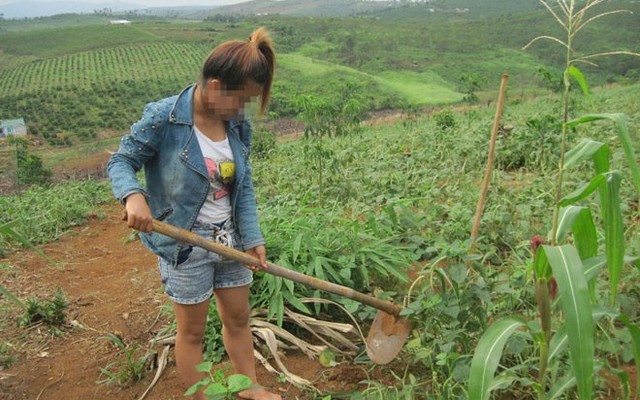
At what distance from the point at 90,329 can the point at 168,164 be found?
146cm

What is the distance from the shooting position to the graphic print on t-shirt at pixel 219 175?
66.2 inches

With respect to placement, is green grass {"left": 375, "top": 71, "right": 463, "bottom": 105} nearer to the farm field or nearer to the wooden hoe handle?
the farm field

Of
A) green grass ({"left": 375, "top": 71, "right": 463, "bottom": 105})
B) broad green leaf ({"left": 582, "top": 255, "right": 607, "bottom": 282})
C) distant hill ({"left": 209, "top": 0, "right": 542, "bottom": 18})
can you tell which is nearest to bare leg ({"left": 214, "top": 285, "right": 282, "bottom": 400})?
broad green leaf ({"left": 582, "top": 255, "right": 607, "bottom": 282})

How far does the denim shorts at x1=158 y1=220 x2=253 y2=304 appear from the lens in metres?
1.68

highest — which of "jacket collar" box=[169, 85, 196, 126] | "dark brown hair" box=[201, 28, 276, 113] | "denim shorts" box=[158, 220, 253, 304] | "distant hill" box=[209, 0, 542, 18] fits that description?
"distant hill" box=[209, 0, 542, 18]

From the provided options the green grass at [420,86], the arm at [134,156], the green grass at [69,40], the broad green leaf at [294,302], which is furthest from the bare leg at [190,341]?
the green grass at [69,40]

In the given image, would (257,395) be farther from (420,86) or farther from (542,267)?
(420,86)

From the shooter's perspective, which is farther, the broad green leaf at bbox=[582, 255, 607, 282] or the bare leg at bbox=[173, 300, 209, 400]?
the bare leg at bbox=[173, 300, 209, 400]

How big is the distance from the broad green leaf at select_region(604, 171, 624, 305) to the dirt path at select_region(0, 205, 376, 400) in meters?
1.05

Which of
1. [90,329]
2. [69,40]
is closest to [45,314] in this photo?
[90,329]

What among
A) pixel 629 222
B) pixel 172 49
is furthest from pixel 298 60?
pixel 629 222

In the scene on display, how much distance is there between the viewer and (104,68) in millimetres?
37406

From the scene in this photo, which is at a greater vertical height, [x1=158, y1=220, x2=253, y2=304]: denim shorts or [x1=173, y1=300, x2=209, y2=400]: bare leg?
[x1=158, y1=220, x2=253, y2=304]: denim shorts

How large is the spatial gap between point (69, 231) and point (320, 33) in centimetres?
4922
